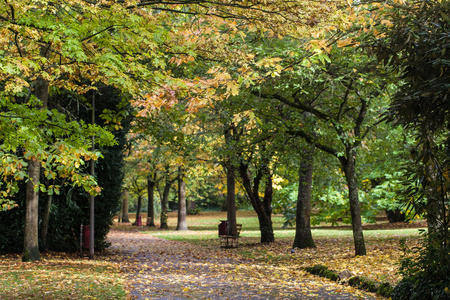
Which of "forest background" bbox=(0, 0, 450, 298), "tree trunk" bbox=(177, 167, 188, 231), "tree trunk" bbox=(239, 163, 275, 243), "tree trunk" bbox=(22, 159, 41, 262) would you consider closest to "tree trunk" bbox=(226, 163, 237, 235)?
"forest background" bbox=(0, 0, 450, 298)

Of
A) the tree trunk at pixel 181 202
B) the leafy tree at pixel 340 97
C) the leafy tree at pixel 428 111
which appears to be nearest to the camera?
the leafy tree at pixel 428 111

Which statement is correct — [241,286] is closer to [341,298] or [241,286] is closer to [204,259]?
[341,298]

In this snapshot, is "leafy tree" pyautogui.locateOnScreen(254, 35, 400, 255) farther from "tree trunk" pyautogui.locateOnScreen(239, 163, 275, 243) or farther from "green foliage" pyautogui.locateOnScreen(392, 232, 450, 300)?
"tree trunk" pyautogui.locateOnScreen(239, 163, 275, 243)

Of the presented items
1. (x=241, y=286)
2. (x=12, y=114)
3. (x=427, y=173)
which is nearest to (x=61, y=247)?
(x=241, y=286)

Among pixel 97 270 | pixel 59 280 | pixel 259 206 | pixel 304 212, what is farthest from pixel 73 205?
pixel 304 212

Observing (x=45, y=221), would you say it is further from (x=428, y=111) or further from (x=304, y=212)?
(x=428, y=111)

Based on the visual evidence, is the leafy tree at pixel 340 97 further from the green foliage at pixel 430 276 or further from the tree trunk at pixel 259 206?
the tree trunk at pixel 259 206

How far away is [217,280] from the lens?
9.45 m

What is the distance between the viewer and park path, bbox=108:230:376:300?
7.63m

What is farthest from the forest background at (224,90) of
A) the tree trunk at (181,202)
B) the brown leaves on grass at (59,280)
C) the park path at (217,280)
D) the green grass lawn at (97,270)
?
the tree trunk at (181,202)

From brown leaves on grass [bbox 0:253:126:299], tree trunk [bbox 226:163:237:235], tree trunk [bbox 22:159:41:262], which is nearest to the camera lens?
brown leaves on grass [bbox 0:253:126:299]

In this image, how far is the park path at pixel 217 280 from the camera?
7.63m

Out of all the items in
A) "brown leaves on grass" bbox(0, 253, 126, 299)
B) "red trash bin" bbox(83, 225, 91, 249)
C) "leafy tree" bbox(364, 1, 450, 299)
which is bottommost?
"brown leaves on grass" bbox(0, 253, 126, 299)

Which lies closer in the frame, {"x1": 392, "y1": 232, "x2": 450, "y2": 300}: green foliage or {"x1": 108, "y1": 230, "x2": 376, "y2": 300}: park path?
{"x1": 392, "y1": 232, "x2": 450, "y2": 300}: green foliage
